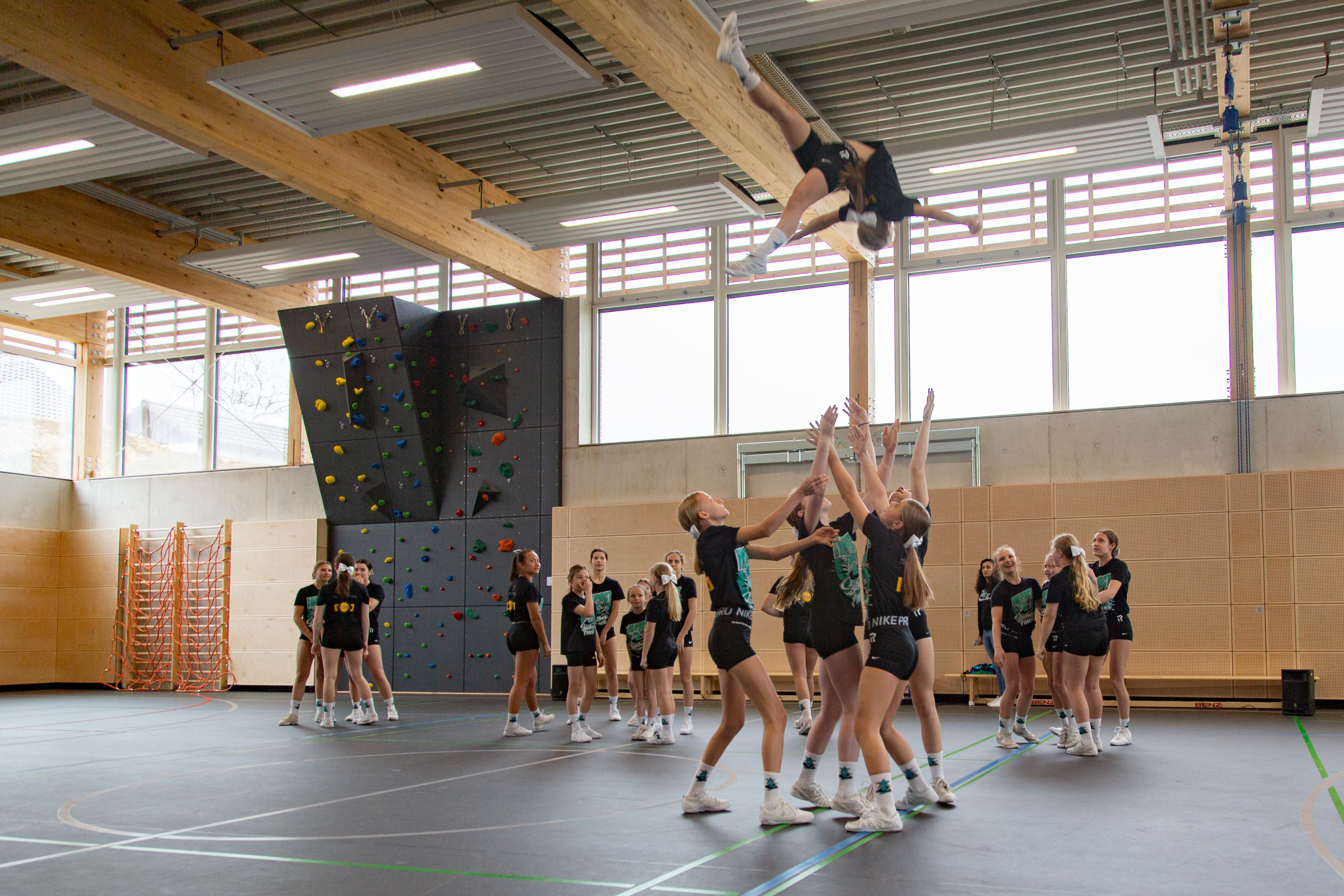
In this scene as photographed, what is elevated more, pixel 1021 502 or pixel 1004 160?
pixel 1004 160

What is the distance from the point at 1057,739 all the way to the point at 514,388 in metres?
11.1

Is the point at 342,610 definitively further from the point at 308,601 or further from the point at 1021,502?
the point at 1021,502

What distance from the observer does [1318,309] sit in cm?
1409

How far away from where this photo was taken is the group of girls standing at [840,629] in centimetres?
576

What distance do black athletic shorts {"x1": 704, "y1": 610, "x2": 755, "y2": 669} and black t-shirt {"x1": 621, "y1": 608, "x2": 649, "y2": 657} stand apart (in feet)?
15.0

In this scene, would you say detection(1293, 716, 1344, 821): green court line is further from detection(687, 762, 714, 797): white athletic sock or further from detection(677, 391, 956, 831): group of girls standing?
detection(687, 762, 714, 797): white athletic sock

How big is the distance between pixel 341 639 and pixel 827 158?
8.08 metres

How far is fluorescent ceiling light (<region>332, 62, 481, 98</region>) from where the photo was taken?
10.1 m

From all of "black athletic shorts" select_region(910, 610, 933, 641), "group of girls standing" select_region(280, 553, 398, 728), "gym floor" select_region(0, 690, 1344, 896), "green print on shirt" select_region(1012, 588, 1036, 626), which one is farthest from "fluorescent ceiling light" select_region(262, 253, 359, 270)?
"black athletic shorts" select_region(910, 610, 933, 641)

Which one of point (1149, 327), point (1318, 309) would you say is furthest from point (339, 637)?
point (1318, 309)

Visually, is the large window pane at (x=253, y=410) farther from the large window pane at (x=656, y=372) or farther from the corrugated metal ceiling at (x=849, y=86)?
the large window pane at (x=656, y=372)

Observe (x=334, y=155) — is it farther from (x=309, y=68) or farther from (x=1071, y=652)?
(x=1071, y=652)

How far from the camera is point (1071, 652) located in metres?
8.64

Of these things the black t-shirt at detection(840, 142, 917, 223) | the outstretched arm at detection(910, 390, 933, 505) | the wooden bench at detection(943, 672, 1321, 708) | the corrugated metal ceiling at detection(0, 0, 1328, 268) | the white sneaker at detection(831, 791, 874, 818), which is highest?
the corrugated metal ceiling at detection(0, 0, 1328, 268)
